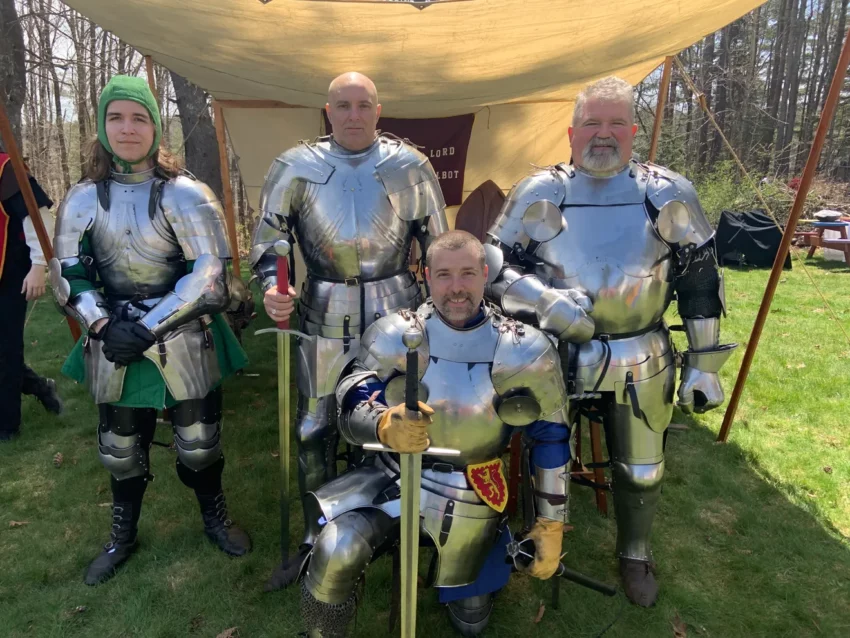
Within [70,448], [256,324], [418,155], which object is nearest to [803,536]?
[418,155]

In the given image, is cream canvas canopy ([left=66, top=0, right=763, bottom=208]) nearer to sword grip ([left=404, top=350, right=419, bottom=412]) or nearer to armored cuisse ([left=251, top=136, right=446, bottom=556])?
armored cuisse ([left=251, top=136, right=446, bottom=556])

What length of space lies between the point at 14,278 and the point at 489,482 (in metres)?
3.30

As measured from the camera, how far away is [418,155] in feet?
8.91

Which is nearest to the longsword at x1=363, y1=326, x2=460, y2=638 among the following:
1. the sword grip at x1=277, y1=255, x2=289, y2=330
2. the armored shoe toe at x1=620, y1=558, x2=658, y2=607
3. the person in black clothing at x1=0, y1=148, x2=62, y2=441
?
the sword grip at x1=277, y1=255, x2=289, y2=330

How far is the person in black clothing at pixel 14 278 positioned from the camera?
3.35 meters

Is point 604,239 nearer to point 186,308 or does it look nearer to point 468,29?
point 468,29

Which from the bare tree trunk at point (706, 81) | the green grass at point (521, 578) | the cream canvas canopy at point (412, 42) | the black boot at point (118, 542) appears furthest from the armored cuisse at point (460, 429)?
the bare tree trunk at point (706, 81)

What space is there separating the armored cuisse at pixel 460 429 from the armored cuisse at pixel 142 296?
846 millimetres

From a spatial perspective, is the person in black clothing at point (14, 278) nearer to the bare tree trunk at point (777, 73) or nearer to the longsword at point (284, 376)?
the longsword at point (284, 376)

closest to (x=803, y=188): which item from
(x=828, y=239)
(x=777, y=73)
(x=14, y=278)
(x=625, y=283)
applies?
(x=625, y=283)

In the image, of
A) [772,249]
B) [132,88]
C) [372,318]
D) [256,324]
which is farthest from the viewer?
[772,249]

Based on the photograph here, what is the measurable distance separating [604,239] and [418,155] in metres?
0.97

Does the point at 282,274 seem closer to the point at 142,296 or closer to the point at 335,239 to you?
the point at 335,239

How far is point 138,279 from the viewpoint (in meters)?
2.41
